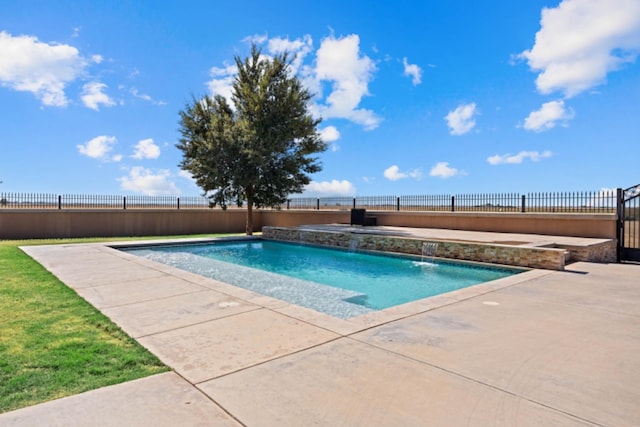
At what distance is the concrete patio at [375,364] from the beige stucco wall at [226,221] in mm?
7168

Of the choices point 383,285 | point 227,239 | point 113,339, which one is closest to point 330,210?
point 227,239

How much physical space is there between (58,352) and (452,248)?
9.27 metres

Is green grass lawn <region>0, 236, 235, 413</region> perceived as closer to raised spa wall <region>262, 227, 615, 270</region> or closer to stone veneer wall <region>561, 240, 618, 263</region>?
raised spa wall <region>262, 227, 615, 270</region>

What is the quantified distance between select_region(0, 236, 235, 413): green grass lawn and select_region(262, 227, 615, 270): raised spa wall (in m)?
8.37

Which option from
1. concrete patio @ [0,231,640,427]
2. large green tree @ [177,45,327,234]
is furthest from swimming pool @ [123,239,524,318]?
large green tree @ [177,45,327,234]

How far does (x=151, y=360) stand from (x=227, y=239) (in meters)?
12.7

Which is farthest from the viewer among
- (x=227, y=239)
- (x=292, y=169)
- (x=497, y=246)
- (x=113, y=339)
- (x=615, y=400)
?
(x=292, y=169)

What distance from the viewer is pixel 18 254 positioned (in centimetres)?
1035

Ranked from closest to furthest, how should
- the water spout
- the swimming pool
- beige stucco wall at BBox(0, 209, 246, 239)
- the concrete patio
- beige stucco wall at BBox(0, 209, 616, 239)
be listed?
the concrete patio → the swimming pool → the water spout → beige stucco wall at BBox(0, 209, 616, 239) → beige stucco wall at BBox(0, 209, 246, 239)

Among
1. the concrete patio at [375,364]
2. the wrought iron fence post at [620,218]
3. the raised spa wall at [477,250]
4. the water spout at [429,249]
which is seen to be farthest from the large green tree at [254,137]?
the wrought iron fence post at [620,218]

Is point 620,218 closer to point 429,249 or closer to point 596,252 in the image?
point 596,252

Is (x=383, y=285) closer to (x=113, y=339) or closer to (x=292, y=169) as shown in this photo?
(x=113, y=339)

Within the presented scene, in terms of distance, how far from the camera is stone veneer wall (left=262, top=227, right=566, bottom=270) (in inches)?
332

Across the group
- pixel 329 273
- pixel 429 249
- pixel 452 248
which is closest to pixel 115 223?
pixel 329 273
